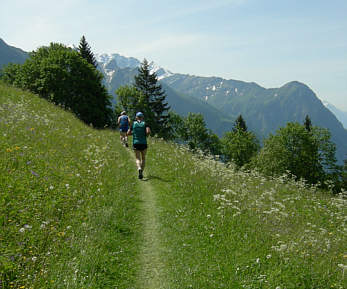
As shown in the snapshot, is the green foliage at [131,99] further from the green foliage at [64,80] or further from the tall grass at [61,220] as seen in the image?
the tall grass at [61,220]

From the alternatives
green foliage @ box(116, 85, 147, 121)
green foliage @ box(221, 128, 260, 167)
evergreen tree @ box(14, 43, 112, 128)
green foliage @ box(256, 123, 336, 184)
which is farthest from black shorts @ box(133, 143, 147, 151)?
green foliage @ box(221, 128, 260, 167)

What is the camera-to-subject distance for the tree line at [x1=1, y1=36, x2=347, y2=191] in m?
36.3

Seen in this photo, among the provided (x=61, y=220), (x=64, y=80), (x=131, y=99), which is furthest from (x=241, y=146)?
(x=61, y=220)

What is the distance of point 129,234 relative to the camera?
6934mm

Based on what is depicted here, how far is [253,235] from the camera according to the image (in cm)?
682

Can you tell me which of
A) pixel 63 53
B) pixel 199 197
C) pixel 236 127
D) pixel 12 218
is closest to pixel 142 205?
pixel 199 197

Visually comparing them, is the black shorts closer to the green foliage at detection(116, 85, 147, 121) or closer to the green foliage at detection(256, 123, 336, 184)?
the green foliage at detection(256, 123, 336, 184)

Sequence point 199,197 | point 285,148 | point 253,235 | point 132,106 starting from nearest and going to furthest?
point 253,235 < point 199,197 < point 285,148 < point 132,106

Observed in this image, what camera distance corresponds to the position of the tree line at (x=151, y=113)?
3634 cm

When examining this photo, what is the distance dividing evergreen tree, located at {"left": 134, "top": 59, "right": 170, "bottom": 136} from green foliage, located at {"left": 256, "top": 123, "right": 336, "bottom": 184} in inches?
872

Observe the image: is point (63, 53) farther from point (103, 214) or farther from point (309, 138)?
point (309, 138)

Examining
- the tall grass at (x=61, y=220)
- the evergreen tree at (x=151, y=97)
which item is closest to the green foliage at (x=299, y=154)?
the evergreen tree at (x=151, y=97)

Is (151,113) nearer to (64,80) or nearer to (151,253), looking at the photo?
(64,80)

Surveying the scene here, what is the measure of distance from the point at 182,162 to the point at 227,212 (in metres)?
6.23
